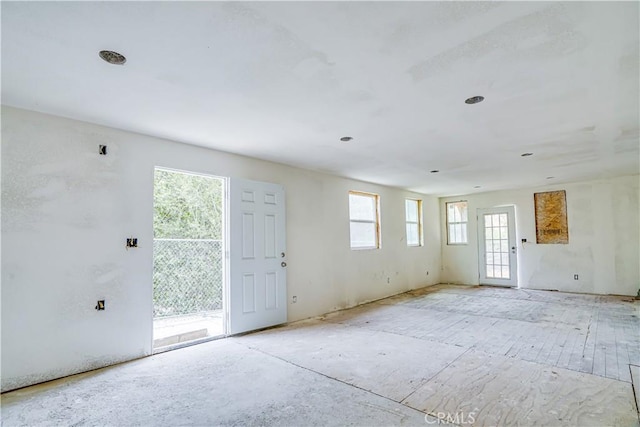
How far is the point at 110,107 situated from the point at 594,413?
15.0 ft

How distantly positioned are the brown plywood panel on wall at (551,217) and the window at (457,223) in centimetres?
171

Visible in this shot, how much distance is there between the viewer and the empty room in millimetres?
1961

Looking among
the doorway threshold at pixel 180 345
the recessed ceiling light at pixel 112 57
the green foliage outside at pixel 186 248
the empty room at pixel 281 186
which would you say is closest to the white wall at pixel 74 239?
the empty room at pixel 281 186

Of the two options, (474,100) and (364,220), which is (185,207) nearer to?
(364,220)

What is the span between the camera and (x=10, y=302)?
9.26 ft

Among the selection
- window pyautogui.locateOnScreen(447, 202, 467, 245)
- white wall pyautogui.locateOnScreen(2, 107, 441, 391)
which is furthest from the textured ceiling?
window pyautogui.locateOnScreen(447, 202, 467, 245)

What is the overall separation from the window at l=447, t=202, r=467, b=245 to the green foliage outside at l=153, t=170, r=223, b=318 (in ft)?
20.8

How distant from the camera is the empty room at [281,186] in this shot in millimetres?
1961

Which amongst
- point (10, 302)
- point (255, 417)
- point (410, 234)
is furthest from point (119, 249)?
point (410, 234)

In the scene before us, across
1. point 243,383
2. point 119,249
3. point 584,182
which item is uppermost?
point 584,182

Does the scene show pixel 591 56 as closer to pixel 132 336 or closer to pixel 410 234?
pixel 132 336

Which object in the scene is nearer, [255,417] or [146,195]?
[255,417]

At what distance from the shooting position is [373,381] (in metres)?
2.89

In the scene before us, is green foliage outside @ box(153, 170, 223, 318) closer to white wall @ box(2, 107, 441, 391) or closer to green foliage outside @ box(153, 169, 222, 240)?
green foliage outside @ box(153, 169, 222, 240)
